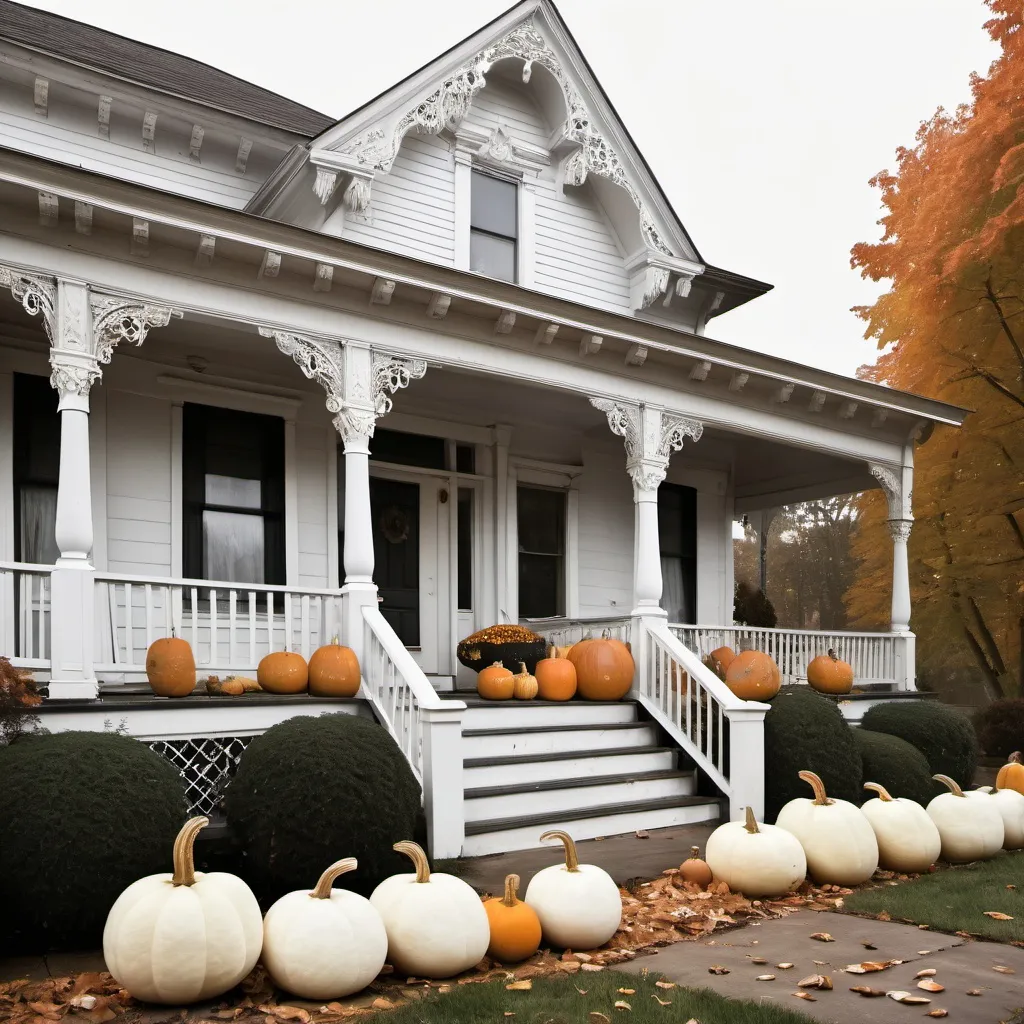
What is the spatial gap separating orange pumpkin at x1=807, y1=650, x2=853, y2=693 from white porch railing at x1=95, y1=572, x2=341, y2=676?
529cm

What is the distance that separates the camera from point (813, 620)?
4575cm

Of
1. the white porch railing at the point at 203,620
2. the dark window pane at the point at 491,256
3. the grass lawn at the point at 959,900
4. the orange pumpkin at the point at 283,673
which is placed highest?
the dark window pane at the point at 491,256

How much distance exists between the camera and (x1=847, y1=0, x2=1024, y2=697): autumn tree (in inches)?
531

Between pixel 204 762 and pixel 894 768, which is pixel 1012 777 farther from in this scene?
pixel 204 762

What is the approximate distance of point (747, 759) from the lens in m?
8.05

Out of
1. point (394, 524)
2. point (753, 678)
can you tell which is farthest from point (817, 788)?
point (394, 524)

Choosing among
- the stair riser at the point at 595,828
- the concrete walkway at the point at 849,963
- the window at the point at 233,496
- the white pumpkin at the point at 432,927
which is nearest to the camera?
the concrete walkway at the point at 849,963

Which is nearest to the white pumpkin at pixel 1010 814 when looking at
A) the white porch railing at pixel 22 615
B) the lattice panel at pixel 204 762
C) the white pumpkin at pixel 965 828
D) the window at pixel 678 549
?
the white pumpkin at pixel 965 828

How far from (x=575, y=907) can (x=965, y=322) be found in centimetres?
1211

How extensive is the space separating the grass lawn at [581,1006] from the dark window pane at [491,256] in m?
8.57

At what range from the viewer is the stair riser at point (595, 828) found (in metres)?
6.93

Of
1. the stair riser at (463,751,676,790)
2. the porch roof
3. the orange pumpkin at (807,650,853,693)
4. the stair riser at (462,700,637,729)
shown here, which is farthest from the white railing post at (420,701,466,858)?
the orange pumpkin at (807,650,853,693)

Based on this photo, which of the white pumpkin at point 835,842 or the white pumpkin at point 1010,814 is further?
the white pumpkin at point 1010,814

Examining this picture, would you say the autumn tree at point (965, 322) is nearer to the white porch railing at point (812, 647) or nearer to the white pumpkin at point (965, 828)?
the white porch railing at point (812, 647)
